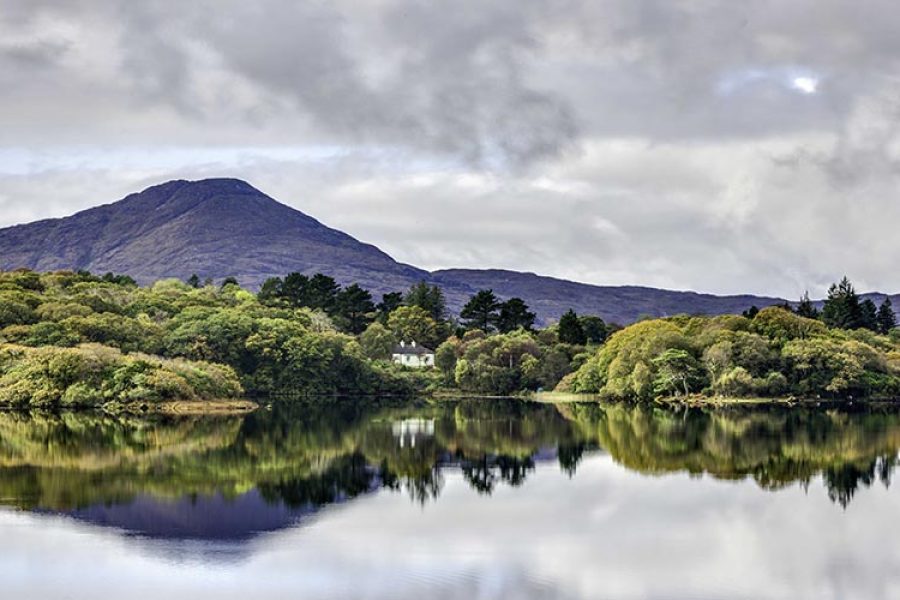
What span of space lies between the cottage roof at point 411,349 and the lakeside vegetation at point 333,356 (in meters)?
1.31

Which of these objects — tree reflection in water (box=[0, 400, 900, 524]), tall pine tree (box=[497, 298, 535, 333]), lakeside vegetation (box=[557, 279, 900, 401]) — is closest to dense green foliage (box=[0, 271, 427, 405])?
tree reflection in water (box=[0, 400, 900, 524])

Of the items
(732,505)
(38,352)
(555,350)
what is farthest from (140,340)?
(732,505)

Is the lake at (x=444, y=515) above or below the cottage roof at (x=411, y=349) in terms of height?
below

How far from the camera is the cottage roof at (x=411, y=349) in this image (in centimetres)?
10329

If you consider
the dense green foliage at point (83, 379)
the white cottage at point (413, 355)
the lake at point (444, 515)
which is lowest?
the lake at point (444, 515)

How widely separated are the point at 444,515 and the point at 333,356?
2298 inches

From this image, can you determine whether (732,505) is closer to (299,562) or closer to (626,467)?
(626,467)

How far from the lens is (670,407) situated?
2753 inches

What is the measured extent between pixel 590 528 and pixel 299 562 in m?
7.13

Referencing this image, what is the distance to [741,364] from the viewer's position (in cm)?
7612

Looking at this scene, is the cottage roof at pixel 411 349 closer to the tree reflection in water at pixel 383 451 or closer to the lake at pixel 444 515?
the tree reflection in water at pixel 383 451

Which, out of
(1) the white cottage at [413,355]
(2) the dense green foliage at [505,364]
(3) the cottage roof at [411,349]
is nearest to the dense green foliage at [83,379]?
(2) the dense green foliage at [505,364]

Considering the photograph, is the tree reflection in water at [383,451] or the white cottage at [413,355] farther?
the white cottage at [413,355]

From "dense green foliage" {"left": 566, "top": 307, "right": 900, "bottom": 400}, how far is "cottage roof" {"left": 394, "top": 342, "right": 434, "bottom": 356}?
88.0 feet
